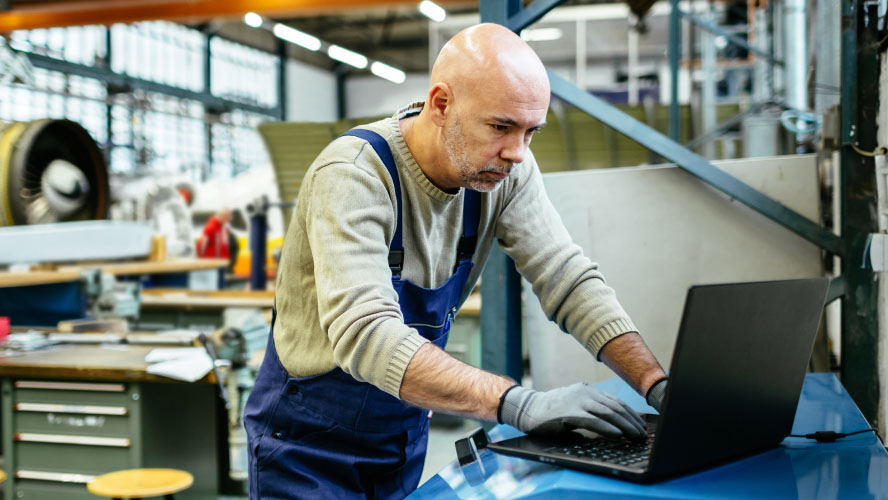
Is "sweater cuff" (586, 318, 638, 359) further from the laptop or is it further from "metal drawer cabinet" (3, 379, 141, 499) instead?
"metal drawer cabinet" (3, 379, 141, 499)

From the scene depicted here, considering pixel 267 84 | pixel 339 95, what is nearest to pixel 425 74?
pixel 339 95

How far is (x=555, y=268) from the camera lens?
1483 mm

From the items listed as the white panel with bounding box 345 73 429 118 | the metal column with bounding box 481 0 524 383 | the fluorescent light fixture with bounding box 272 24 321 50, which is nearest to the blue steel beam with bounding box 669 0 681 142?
the metal column with bounding box 481 0 524 383

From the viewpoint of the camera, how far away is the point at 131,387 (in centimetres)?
276

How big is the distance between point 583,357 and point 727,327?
1217 millimetres

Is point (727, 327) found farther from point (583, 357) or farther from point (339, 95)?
point (339, 95)

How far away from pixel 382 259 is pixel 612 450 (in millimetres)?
455

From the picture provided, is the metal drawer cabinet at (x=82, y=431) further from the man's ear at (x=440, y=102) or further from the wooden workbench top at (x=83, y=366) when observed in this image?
the man's ear at (x=440, y=102)

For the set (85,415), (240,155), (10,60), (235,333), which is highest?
(240,155)

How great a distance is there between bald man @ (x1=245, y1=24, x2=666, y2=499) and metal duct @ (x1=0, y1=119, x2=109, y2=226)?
2763mm

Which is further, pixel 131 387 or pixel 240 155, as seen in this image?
pixel 240 155

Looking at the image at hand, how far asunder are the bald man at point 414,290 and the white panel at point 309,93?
1775cm

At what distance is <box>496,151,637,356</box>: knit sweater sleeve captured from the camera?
1.40 meters

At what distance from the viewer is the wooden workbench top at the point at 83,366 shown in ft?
8.99
